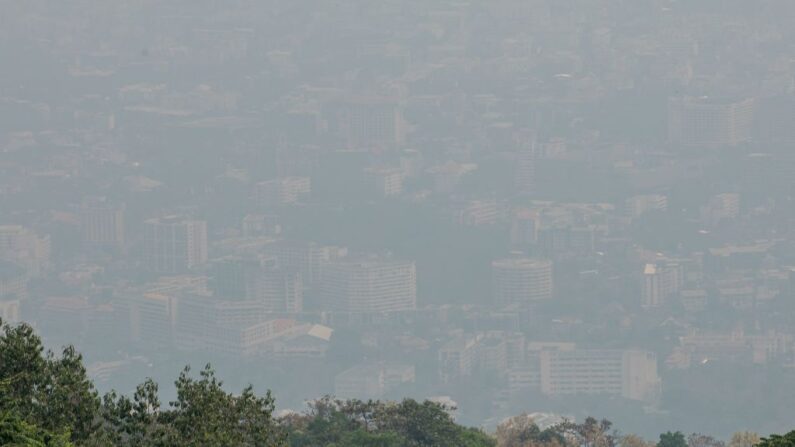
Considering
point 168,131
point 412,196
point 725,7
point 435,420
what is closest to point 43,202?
point 168,131

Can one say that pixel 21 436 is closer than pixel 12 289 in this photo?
Yes

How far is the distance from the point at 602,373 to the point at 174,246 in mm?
13593

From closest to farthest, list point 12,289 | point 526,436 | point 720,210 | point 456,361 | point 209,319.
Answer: point 526,436 < point 456,361 < point 209,319 < point 12,289 < point 720,210

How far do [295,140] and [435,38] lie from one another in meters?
11.0

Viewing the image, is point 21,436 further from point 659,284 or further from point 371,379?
point 659,284

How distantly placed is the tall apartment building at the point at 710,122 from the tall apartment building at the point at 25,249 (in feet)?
64.9

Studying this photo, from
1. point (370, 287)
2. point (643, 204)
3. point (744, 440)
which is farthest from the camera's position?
point (643, 204)

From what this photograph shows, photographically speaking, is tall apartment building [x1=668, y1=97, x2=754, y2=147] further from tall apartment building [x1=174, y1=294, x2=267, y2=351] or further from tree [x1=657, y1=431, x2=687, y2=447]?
tree [x1=657, y1=431, x2=687, y2=447]

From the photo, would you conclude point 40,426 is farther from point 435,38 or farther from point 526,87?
point 435,38

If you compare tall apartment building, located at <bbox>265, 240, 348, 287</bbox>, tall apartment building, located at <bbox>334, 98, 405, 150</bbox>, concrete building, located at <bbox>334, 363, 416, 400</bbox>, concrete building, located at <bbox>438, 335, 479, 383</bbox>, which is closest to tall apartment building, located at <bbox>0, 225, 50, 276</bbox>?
tall apartment building, located at <bbox>265, 240, 348, 287</bbox>

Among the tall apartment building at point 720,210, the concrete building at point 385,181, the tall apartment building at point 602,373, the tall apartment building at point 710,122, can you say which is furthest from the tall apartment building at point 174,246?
the tall apartment building at point 710,122

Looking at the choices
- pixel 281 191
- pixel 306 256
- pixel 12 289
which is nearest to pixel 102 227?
pixel 12 289

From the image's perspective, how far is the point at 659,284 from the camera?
38.7m

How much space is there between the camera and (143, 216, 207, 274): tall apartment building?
41.7 metres
